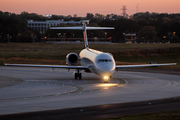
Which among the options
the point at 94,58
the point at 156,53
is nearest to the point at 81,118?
the point at 94,58

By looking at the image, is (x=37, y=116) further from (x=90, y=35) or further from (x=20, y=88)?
(x=90, y=35)

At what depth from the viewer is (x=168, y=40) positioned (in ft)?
594

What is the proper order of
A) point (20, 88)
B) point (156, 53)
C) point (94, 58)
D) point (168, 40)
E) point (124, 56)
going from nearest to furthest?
1. point (20, 88)
2. point (94, 58)
3. point (124, 56)
4. point (156, 53)
5. point (168, 40)

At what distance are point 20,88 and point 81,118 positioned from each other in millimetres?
12814

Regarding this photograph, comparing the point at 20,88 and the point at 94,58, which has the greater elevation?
the point at 94,58

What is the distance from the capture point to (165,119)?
1444 centimetres

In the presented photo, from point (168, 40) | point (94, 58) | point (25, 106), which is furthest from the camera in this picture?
point (168, 40)

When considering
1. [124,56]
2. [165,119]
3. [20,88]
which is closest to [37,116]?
[165,119]

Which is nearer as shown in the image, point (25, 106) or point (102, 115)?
point (102, 115)

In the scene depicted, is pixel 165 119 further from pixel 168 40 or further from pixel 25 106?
pixel 168 40

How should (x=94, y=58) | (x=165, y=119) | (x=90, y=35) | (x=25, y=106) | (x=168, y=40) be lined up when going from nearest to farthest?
(x=165, y=119) → (x=25, y=106) → (x=94, y=58) → (x=168, y=40) → (x=90, y=35)

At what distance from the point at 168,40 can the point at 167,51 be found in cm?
9400

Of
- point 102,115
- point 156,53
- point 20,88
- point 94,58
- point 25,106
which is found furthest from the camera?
point 156,53

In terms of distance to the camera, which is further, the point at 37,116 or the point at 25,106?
the point at 25,106
